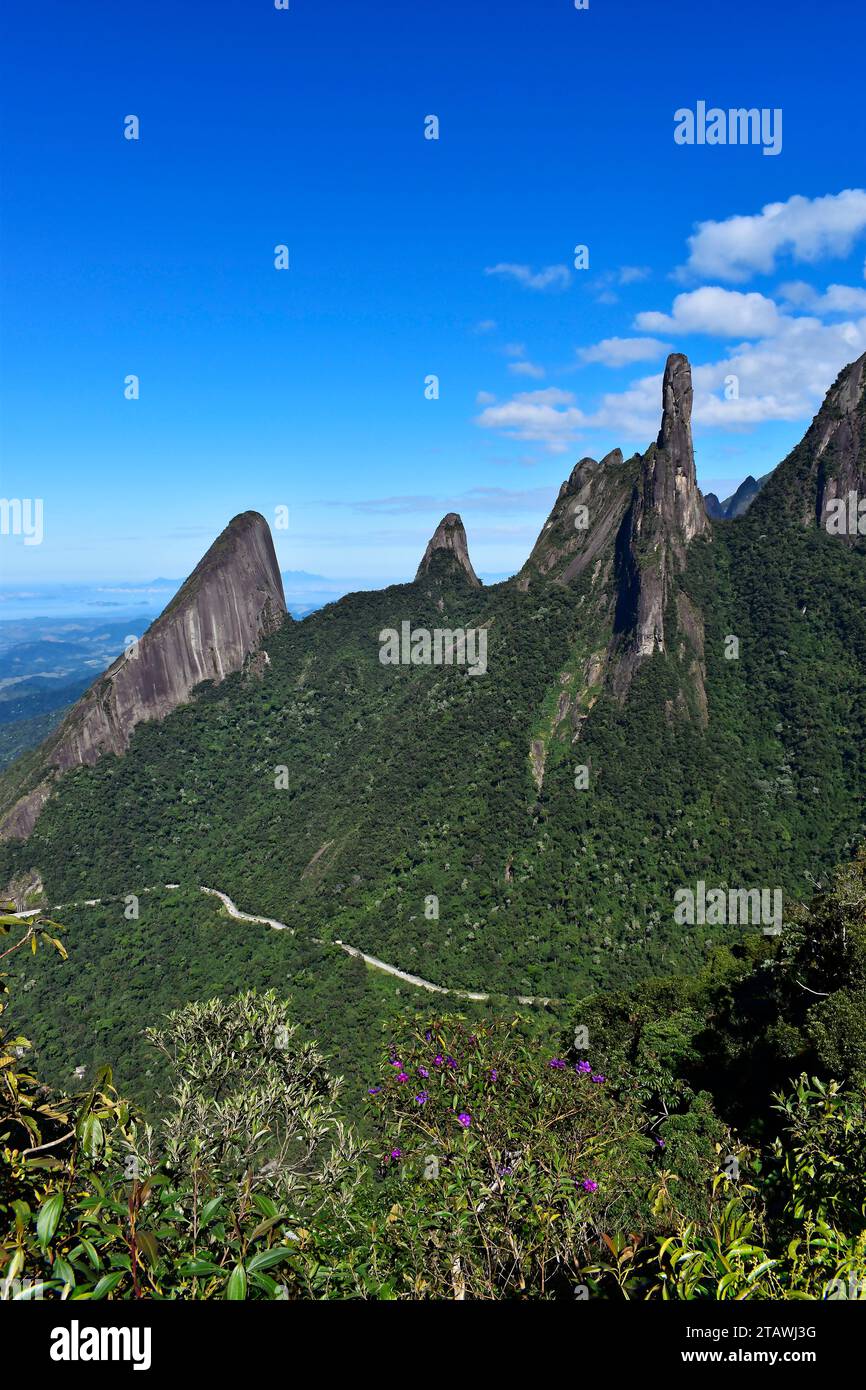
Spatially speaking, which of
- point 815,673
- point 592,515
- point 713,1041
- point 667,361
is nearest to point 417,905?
point 713,1041

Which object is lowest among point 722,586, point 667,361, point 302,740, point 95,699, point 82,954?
point 82,954

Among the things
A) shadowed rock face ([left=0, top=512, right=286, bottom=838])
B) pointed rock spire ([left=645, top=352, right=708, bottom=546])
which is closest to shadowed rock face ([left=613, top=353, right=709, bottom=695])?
pointed rock spire ([left=645, top=352, right=708, bottom=546])

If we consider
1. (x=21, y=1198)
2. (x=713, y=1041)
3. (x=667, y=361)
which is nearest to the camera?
(x=21, y=1198)

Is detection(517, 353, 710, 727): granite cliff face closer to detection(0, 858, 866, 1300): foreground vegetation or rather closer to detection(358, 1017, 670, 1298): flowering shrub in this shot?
detection(0, 858, 866, 1300): foreground vegetation

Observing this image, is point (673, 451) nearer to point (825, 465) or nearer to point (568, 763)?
point (825, 465)

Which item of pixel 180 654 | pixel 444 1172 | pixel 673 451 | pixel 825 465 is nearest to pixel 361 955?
pixel 444 1172
